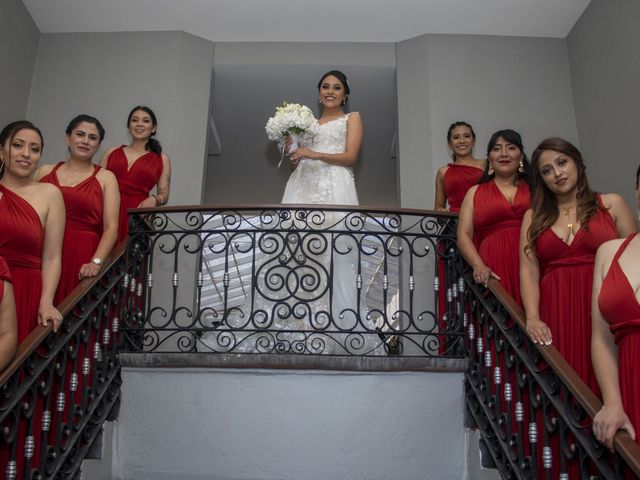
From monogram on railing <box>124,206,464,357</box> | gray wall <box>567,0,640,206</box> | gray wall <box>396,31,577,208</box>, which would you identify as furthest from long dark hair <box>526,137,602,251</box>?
gray wall <box>396,31,577,208</box>

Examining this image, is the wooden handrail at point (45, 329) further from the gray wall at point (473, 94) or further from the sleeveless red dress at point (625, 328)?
the gray wall at point (473, 94)

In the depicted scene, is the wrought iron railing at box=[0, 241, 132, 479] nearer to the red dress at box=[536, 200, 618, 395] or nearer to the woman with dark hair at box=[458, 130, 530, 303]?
the woman with dark hair at box=[458, 130, 530, 303]

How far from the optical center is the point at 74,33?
26.9ft

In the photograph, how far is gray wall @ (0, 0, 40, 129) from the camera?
7332 mm

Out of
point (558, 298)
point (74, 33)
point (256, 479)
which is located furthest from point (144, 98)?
point (558, 298)

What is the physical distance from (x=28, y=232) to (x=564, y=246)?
2.72 meters

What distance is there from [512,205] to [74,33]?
19.4ft

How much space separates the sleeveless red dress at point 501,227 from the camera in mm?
4426

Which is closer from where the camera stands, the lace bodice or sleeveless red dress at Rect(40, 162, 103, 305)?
sleeveless red dress at Rect(40, 162, 103, 305)

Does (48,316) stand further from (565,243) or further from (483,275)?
(565,243)

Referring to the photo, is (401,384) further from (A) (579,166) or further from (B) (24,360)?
(B) (24,360)

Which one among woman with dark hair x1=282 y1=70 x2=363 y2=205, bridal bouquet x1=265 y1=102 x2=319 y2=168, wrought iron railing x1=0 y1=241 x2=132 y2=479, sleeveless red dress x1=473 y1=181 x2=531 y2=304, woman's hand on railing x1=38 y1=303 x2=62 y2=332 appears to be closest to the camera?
wrought iron railing x1=0 y1=241 x2=132 y2=479

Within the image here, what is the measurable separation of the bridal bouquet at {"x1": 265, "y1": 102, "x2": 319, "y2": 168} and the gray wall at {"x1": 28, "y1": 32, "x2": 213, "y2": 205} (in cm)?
235

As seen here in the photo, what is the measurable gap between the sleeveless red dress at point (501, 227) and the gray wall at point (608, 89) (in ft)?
8.19
